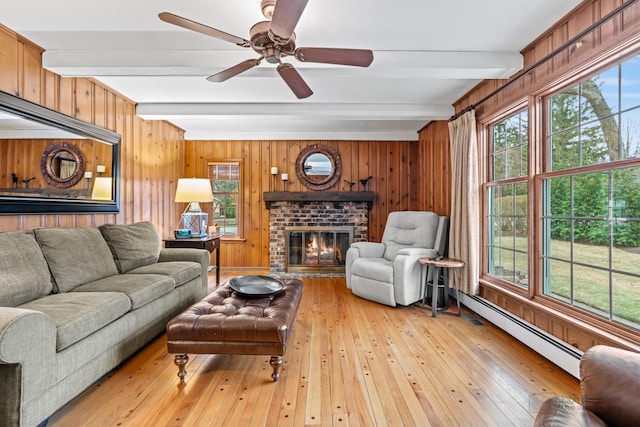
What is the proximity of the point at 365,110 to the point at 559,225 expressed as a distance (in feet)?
8.23

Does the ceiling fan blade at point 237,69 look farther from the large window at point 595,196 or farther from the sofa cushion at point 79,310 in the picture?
the large window at point 595,196

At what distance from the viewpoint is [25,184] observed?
2.51 m

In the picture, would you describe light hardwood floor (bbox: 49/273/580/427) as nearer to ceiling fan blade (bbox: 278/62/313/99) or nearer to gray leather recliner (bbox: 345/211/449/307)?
gray leather recliner (bbox: 345/211/449/307)

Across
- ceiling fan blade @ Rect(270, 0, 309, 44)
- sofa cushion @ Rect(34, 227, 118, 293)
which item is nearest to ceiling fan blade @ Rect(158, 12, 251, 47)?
ceiling fan blade @ Rect(270, 0, 309, 44)

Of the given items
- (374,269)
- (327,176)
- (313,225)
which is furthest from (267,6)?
(313,225)

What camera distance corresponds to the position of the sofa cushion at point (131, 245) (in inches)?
120

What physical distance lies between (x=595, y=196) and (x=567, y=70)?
2.91ft

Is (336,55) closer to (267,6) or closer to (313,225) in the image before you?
(267,6)

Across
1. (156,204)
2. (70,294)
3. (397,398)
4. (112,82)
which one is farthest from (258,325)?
(156,204)

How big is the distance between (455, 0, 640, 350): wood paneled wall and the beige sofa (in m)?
3.00

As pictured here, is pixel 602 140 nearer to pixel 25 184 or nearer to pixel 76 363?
pixel 76 363

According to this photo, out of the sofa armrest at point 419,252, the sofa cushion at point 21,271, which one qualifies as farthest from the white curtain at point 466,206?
the sofa cushion at point 21,271

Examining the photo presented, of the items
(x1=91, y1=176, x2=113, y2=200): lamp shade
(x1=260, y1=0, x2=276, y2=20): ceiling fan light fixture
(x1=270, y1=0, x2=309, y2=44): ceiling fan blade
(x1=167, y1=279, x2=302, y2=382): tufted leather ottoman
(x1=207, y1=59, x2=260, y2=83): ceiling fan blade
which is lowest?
(x1=167, y1=279, x2=302, y2=382): tufted leather ottoman

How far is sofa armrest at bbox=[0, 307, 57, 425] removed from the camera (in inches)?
54.2
